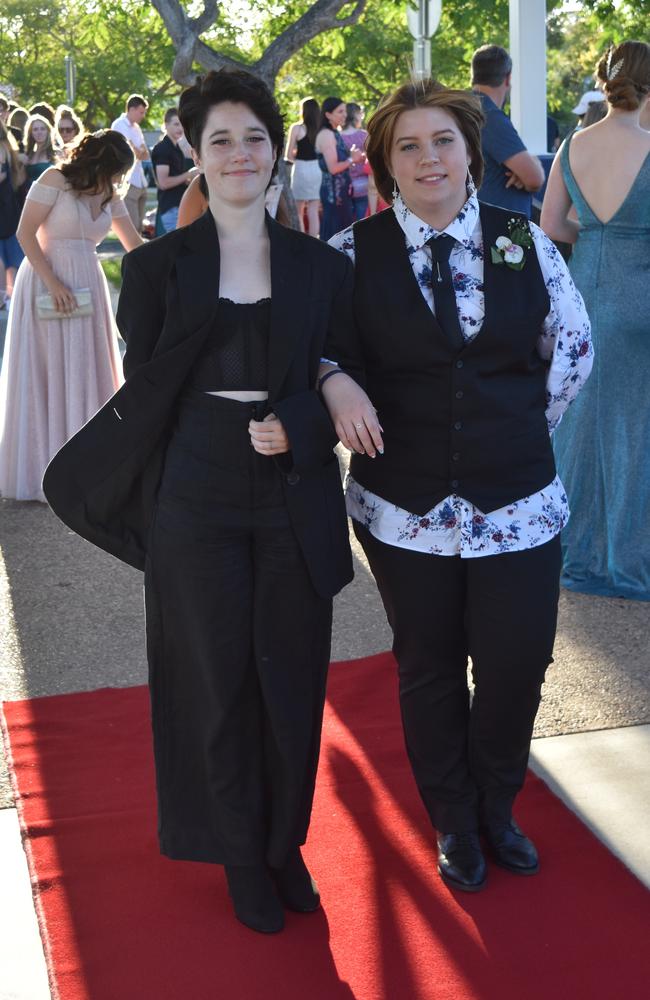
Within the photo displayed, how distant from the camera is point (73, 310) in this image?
7277 millimetres

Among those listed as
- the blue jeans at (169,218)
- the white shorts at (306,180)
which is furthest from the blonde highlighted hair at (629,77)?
the white shorts at (306,180)

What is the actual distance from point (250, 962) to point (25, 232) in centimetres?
480

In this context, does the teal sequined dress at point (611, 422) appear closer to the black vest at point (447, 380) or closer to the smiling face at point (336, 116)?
the black vest at point (447, 380)

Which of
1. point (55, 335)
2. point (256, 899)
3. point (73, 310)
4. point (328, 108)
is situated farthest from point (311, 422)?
point (328, 108)

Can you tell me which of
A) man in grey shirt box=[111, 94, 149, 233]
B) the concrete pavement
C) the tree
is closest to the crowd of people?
the concrete pavement

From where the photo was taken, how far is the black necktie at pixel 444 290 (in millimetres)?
3256

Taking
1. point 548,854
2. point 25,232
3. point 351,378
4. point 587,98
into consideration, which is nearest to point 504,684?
point 548,854

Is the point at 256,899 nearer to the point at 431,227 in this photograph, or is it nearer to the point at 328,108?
the point at 431,227

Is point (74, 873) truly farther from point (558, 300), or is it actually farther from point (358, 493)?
point (558, 300)

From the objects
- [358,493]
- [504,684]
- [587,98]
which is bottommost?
[504,684]

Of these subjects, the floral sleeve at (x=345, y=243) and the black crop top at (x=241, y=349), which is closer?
the black crop top at (x=241, y=349)

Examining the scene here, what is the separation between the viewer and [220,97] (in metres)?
3.12

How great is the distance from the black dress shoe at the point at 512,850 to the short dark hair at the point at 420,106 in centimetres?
180

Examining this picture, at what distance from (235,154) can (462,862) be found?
1.92 metres
